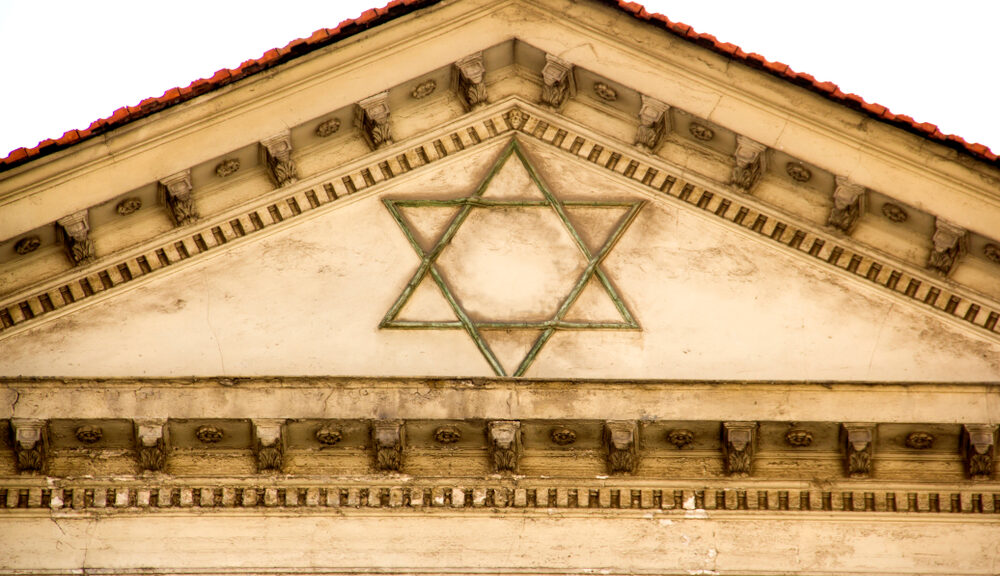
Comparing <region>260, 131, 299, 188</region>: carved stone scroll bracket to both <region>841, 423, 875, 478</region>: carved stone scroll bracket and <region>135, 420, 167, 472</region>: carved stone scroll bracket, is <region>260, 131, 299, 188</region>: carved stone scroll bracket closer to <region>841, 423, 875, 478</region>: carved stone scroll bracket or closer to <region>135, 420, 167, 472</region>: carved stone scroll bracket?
<region>135, 420, 167, 472</region>: carved stone scroll bracket

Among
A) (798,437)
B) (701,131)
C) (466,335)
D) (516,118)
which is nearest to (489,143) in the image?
(516,118)

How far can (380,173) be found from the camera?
613 inches

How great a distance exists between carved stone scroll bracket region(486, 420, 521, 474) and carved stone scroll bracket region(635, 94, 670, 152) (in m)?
2.98

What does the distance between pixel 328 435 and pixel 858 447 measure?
3651 millimetres

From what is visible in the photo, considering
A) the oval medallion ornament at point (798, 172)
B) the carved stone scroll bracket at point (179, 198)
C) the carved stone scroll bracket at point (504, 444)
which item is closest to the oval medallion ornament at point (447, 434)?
the carved stone scroll bracket at point (504, 444)

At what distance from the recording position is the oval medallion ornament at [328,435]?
540 inches

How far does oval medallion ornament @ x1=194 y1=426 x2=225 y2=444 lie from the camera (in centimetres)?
1370

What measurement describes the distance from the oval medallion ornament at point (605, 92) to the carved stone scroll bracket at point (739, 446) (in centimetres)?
314

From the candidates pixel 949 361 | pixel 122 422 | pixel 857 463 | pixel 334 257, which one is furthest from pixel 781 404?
pixel 122 422

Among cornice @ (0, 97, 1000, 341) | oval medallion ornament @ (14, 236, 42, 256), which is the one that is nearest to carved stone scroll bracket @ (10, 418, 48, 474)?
cornice @ (0, 97, 1000, 341)

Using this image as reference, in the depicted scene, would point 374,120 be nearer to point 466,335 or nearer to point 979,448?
point 466,335

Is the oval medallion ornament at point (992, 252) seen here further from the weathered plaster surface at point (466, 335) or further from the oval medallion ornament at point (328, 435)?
the oval medallion ornament at point (328, 435)

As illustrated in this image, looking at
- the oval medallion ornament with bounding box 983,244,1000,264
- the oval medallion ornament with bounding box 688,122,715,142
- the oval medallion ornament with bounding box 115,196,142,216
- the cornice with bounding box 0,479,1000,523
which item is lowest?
the cornice with bounding box 0,479,1000,523

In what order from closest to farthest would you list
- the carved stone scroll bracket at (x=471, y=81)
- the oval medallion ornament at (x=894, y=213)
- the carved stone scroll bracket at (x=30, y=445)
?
1. the carved stone scroll bracket at (x=30, y=445)
2. the oval medallion ornament at (x=894, y=213)
3. the carved stone scroll bracket at (x=471, y=81)
